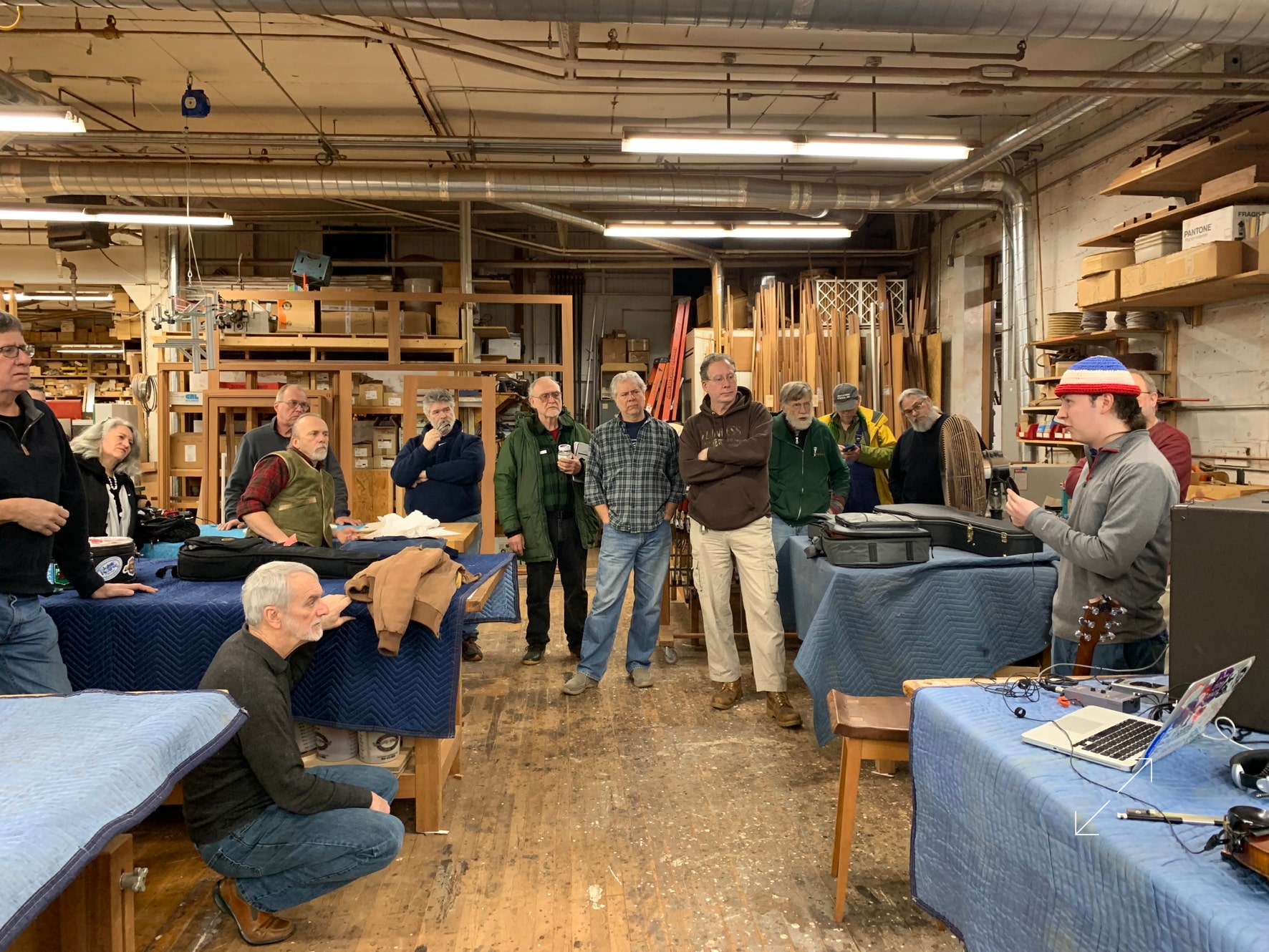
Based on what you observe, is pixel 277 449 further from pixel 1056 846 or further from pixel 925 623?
pixel 1056 846

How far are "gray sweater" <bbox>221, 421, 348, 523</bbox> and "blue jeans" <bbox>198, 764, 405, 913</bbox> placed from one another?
8.44ft

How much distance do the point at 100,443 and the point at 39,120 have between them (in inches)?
94.3

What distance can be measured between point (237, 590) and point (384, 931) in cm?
128

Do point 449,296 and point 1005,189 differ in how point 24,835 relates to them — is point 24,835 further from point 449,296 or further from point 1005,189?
point 1005,189

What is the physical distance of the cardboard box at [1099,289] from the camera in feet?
18.2

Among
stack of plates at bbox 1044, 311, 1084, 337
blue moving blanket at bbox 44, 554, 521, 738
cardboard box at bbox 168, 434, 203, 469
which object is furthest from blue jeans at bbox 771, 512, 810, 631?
cardboard box at bbox 168, 434, 203, 469

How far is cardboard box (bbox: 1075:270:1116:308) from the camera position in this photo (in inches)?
219

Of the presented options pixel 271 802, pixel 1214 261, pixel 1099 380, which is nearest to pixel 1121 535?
pixel 1099 380

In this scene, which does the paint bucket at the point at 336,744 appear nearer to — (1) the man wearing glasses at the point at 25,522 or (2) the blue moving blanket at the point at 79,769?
(1) the man wearing glasses at the point at 25,522

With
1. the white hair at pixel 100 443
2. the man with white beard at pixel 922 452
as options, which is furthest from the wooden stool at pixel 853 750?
the white hair at pixel 100 443

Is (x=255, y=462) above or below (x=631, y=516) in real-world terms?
above

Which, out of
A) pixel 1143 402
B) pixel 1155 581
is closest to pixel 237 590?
pixel 1155 581

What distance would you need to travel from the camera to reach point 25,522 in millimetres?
2521

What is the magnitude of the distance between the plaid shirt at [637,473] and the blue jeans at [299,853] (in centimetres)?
242
